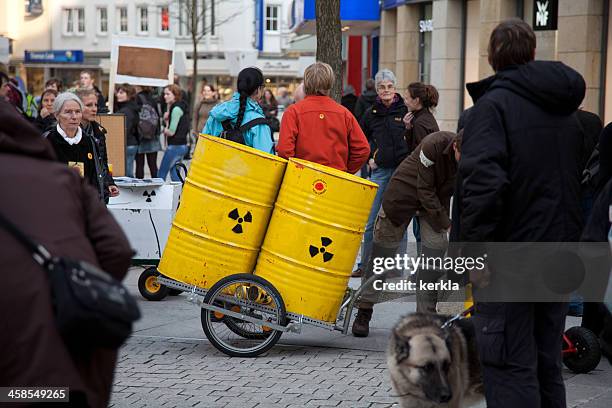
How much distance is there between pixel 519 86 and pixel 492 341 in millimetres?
1076

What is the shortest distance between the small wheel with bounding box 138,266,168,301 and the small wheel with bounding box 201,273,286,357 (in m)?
1.91

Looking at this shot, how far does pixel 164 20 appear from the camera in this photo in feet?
234

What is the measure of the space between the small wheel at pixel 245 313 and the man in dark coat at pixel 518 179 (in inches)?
100

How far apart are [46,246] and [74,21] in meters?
75.2

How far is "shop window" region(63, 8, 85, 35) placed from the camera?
7525cm

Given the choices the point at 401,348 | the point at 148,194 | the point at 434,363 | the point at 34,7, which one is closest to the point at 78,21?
the point at 34,7

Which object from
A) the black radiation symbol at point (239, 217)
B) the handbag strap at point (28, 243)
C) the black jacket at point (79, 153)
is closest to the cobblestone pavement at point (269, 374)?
the black radiation symbol at point (239, 217)

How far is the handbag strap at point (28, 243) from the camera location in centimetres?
296

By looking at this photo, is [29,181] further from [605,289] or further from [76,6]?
[76,6]

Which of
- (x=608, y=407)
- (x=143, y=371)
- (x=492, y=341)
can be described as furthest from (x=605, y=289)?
(x=143, y=371)

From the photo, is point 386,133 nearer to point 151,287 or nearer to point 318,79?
point 318,79

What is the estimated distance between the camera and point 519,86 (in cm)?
454

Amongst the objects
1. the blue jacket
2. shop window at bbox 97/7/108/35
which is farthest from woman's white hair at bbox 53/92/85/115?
shop window at bbox 97/7/108/35

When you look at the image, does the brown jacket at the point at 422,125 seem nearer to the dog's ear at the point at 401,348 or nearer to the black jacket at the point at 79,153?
the black jacket at the point at 79,153
